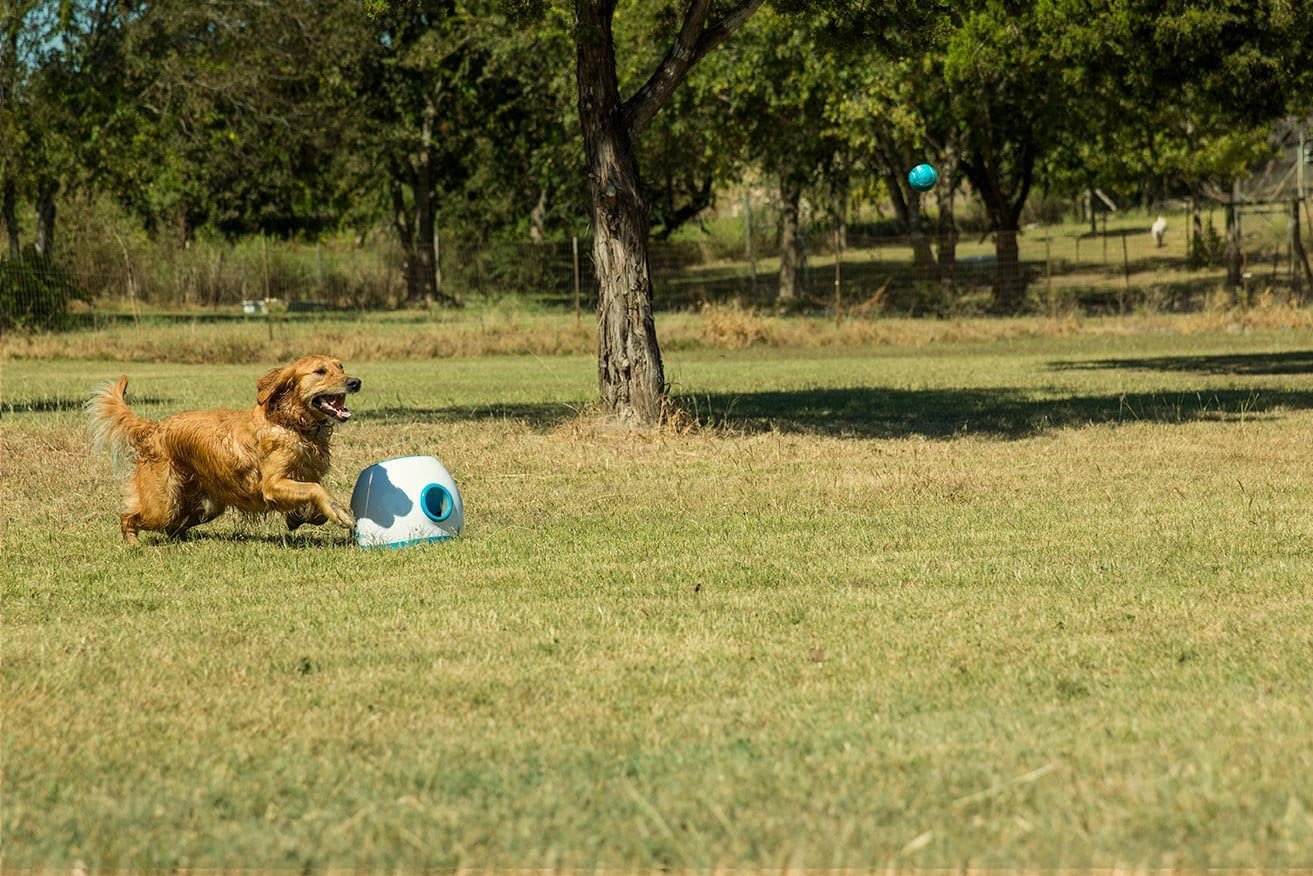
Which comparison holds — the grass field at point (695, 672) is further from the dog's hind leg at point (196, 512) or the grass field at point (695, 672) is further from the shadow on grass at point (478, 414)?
the shadow on grass at point (478, 414)

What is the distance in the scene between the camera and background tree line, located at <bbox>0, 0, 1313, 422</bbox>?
20516 mm

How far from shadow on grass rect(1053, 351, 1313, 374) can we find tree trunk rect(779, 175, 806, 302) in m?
19.1

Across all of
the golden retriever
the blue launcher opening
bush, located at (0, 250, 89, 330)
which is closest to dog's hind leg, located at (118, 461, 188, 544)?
the golden retriever

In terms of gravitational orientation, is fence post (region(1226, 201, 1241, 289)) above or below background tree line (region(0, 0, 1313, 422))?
below

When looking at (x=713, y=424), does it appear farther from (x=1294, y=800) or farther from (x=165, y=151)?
(x=165, y=151)

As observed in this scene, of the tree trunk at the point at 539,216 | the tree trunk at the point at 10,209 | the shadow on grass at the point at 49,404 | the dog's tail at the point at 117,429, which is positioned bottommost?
the shadow on grass at the point at 49,404

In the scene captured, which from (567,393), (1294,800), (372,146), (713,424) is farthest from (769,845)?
(372,146)

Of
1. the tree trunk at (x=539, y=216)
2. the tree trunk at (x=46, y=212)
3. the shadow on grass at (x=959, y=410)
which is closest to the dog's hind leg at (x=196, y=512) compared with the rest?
the shadow on grass at (x=959, y=410)

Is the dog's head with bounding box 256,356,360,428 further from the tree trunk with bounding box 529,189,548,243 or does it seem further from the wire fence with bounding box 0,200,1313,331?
the tree trunk with bounding box 529,189,548,243

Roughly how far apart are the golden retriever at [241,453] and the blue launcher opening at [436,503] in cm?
42

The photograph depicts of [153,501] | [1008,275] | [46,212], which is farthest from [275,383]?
[1008,275]

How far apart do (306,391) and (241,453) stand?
50 centimetres

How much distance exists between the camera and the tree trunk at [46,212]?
111 ft

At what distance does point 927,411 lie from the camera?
631 inches
